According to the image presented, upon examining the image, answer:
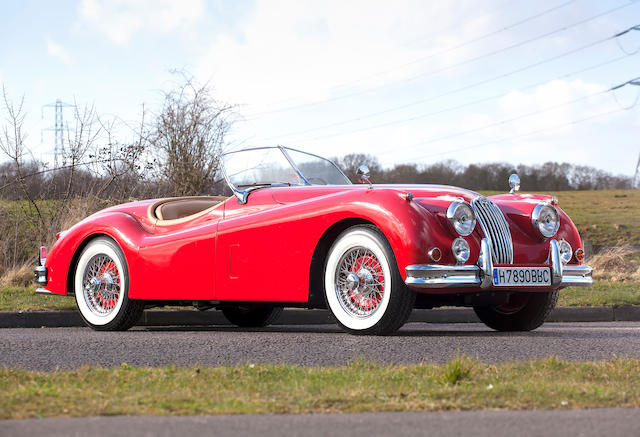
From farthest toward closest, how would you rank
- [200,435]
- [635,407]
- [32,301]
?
[32,301]
[635,407]
[200,435]

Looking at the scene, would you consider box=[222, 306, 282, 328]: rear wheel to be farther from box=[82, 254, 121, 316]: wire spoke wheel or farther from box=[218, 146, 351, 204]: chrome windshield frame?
box=[218, 146, 351, 204]: chrome windshield frame

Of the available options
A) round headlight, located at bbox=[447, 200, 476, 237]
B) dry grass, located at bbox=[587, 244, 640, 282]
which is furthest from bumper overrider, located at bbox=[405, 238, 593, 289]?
dry grass, located at bbox=[587, 244, 640, 282]

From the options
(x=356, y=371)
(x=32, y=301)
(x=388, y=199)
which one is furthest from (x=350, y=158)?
(x=356, y=371)

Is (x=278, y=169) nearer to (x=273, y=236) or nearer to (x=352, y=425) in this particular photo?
(x=273, y=236)

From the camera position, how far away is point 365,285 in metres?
6.33

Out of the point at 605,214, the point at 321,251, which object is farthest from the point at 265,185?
the point at 605,214

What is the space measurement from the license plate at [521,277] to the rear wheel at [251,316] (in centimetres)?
298

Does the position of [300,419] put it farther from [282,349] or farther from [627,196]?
[627,196]

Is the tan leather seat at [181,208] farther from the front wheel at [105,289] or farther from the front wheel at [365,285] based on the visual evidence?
the front wheel at [365,285]

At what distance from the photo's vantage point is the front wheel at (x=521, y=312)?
7.28m

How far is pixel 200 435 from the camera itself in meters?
3.22

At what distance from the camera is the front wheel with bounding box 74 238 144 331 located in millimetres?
7715

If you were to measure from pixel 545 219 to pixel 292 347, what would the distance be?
2.32 meters

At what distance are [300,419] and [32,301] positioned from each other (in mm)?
6746
